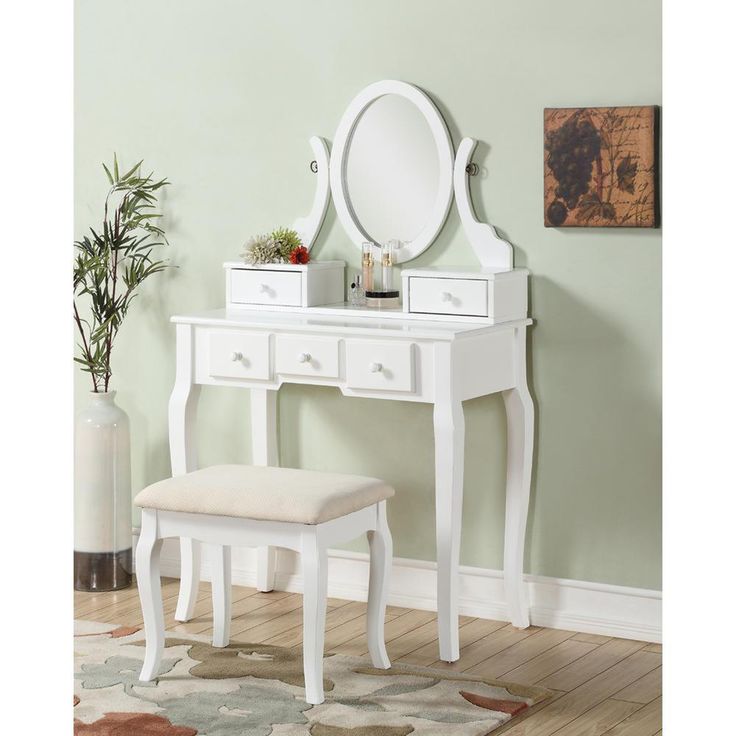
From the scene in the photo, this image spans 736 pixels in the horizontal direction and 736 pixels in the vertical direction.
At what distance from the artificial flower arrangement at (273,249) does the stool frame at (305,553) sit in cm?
92

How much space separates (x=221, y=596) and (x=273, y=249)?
102 centimetres

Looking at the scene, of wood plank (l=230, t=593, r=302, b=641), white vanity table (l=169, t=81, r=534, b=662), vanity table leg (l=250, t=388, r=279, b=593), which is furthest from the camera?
vanity table leg (l=250, t=388, r=279, b=593)

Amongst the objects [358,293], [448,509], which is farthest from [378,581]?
[358,293]

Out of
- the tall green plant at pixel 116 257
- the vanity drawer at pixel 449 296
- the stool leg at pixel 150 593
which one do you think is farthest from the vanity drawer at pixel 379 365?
the tall green plant at pixel 116 257

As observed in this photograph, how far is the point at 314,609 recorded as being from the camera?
2.63 m

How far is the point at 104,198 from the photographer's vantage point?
12.9 ft

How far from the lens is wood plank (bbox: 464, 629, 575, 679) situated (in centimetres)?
295

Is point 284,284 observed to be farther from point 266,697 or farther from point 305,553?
point 266,697

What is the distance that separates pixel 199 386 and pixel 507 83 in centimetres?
121

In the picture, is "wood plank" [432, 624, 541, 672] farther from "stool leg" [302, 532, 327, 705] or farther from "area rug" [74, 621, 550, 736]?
"stool leg" [302, 532, 327, 705]

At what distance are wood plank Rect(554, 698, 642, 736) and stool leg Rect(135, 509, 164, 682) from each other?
3.20ft

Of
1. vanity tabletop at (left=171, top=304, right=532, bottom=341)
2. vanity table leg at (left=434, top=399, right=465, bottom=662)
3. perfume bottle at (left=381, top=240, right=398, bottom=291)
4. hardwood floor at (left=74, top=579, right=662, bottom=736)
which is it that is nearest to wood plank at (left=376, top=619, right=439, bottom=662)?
hardwood floor at (left=74, top=579, right=662, bottom=736)

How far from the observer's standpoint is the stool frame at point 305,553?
8.63 ft
